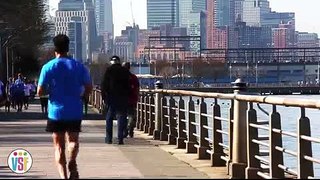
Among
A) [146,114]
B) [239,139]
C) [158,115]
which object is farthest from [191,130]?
[146,114]

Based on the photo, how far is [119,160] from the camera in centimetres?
1669

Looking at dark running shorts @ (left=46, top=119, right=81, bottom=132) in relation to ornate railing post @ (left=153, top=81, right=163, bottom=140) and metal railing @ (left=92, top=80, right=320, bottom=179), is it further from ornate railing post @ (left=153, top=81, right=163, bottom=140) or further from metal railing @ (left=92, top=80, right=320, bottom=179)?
ornate railing post @ (left=153, top=81, right=163, bottom=140)

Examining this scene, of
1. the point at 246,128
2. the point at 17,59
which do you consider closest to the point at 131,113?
the point at 246,128

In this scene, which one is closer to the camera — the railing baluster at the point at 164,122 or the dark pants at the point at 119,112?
the dark pants at the point at 119,112

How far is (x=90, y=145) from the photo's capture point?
68.1 ft

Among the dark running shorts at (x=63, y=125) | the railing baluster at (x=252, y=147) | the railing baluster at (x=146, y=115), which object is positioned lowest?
the railing baluster at (x=146, y=115)

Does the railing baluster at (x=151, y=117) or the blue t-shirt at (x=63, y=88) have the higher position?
the blue t-shirt at (x=63, y=88)

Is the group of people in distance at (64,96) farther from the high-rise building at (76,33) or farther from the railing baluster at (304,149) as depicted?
the high-rise building at (76,33)

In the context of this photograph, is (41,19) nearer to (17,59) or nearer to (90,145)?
Result: (17,59)

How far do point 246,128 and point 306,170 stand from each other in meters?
2.70

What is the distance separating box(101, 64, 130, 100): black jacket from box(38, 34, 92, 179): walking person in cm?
904

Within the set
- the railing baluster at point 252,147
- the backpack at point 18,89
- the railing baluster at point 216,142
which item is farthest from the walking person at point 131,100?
the backpack at point 18,89

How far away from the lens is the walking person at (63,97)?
11.6 m

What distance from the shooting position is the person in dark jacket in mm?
20844
